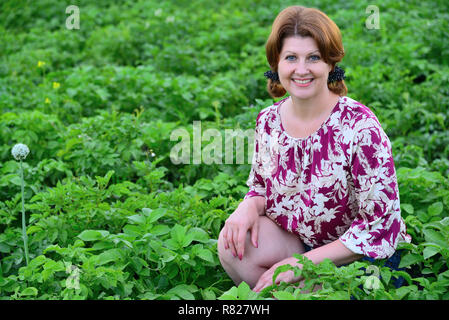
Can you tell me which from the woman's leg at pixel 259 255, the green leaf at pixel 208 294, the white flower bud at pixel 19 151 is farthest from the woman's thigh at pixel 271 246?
the white flower bud at pixel 19 151

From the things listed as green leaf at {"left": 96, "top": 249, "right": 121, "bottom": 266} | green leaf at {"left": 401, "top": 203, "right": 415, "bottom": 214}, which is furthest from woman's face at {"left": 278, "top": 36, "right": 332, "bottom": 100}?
green leaf at {"left": 96, "top": 249, "right": 121, "bottom": 266}

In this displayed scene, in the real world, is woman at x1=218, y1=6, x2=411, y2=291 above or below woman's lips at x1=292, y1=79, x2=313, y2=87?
below

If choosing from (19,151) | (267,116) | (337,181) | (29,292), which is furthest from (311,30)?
(29,292)

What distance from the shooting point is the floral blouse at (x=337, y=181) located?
2287 mm

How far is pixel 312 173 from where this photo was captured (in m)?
2.44

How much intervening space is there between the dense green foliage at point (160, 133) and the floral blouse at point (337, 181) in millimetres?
176

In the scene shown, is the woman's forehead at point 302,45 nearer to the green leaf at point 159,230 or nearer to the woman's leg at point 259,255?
the woman's leg at point 259,255

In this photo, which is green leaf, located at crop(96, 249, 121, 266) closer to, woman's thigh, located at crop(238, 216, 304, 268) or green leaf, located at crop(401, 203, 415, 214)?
woman's thigh, located at crop(238, 216, 304, 268)

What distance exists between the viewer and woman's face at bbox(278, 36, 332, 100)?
2.38 m

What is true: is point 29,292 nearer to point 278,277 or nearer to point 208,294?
point 208,294

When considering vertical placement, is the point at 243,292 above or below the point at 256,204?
below

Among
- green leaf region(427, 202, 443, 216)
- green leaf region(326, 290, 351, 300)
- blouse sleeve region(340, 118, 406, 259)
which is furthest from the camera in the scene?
green leaf region(427, 202, 443, 216)

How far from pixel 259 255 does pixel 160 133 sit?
5.08 ft
